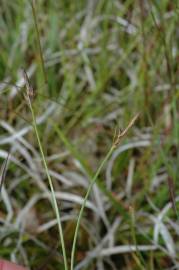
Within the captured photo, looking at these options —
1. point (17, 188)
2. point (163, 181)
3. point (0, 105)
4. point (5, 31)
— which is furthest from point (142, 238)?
point (5, 31)

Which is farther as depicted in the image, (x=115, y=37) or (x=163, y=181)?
(x=115, y=37)

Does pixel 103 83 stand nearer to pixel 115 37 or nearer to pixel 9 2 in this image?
pixel 115 37

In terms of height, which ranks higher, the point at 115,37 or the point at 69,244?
the point at 115,37

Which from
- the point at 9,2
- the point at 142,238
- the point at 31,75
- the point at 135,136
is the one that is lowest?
the point at 142,238

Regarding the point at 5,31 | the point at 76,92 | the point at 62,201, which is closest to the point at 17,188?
the point at 62,201

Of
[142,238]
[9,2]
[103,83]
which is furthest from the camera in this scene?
[9,2]

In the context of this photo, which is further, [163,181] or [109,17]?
[109,17]

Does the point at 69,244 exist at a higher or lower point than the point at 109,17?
lower

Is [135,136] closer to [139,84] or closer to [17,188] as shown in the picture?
[139,84]

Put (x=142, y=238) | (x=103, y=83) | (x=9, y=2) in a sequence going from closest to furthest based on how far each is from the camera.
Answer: (x=142, y=238)
(x=103, y=83)
(x=9, y=2)
